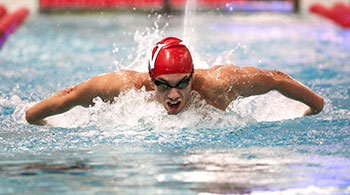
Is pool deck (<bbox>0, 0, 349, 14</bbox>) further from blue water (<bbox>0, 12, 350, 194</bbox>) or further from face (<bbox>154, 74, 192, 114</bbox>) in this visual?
face (<bbox>154, 74, 192, 114</bbox>)

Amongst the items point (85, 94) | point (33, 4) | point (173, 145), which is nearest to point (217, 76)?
point (173, 145)

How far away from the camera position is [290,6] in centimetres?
1688

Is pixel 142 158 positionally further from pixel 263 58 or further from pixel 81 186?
pixel 263 58

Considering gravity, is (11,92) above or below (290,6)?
below

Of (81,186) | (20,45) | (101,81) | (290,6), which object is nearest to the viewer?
(81,186)

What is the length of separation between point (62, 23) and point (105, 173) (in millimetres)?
10274

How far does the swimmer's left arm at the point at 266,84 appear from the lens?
373 cm

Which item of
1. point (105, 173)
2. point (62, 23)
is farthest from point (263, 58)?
point (62, 23)

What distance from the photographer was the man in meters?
3.59

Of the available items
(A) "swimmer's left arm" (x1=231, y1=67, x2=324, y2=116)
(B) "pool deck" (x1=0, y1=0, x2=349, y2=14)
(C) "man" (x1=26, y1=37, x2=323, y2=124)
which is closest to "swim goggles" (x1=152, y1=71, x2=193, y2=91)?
(C) "man" (x1=26, y1=37, x2=323, y2=124)

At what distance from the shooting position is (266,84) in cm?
376

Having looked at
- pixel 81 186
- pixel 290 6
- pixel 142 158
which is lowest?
pixel 81 186

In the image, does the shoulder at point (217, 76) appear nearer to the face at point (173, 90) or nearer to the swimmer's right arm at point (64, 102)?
the face at point (173, 90)

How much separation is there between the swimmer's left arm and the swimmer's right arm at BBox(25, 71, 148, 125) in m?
0.68
